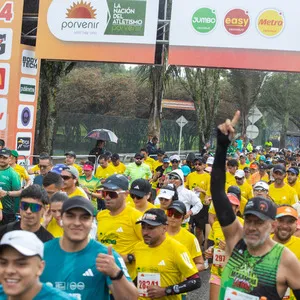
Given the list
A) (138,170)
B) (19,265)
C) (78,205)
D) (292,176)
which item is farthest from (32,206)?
(138,170)

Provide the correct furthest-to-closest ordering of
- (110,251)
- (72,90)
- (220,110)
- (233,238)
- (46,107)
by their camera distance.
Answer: (220,110)
(72,90)
(46,107)
(233,238)
(110,251)

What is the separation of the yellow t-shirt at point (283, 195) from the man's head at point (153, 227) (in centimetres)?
559

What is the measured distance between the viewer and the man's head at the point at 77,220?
159 inches

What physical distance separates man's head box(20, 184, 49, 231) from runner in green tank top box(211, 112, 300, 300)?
1.73 m

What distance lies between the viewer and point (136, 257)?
18.9 ft

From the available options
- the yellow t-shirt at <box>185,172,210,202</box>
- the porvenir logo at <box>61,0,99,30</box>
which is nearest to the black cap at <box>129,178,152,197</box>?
the yellow t-shirt at <box>185,172,210,202</box>

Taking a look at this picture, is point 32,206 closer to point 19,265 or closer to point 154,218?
point 154,218

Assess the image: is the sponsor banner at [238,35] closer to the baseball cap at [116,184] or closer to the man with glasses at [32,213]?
the baseball cap at [116,184]

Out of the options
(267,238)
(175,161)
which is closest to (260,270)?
(267,238)

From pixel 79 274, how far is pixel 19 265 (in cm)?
95

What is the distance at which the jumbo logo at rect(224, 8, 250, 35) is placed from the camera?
53.2ft

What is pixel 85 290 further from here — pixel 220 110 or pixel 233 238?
pixel 220 110

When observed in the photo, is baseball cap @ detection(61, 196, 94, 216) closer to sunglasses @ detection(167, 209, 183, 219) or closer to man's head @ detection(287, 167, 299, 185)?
sunglasses @ detection(167, 209, 183, 219)

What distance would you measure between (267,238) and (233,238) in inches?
9.8
